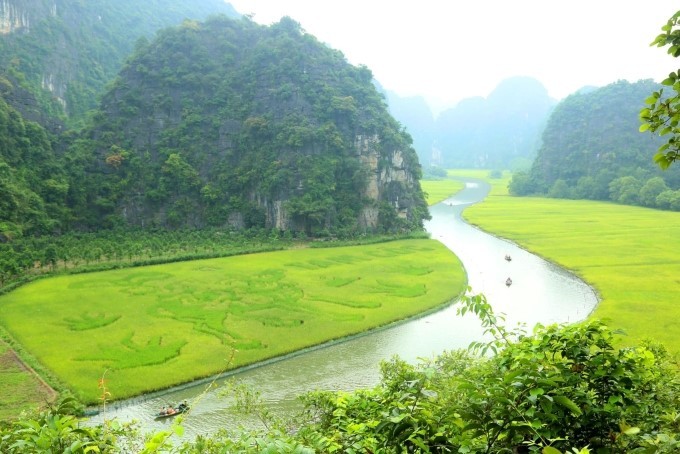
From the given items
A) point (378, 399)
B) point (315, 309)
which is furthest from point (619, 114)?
point (378, 399)

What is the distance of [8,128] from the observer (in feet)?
152

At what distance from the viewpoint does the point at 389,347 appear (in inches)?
892

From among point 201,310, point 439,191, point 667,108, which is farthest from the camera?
point 439,191

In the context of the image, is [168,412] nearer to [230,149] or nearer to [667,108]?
[667,108]

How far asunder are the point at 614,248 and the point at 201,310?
36009 millimetres

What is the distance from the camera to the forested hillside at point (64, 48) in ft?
197

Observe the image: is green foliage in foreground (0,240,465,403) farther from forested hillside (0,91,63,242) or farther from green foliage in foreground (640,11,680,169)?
green foliage in foreground (640,11,680,169)

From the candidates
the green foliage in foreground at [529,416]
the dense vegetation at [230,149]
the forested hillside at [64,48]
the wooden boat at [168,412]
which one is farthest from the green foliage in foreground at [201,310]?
the forested hillside at [64,48]

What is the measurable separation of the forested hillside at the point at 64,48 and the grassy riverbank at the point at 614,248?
56953mm

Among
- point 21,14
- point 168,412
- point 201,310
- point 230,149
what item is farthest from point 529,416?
point 21,14

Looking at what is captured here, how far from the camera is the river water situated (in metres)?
16.5

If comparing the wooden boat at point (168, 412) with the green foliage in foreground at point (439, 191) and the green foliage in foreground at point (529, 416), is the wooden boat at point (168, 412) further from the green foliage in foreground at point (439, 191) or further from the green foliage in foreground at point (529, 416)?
the green foliage in foreground at point (439, 191)

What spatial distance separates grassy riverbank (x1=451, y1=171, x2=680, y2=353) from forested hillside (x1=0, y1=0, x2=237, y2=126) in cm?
5695

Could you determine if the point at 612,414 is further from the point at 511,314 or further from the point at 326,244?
the point at 326,244
